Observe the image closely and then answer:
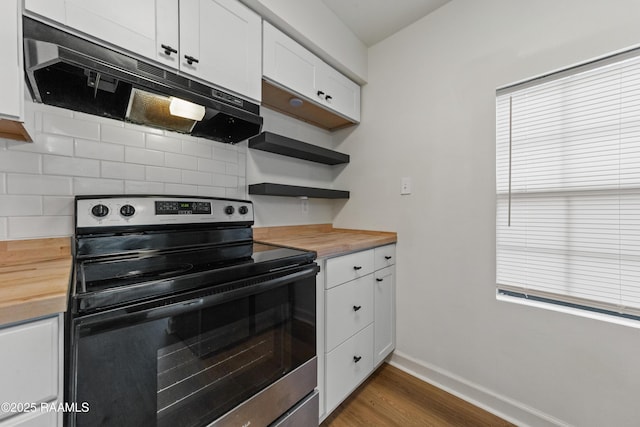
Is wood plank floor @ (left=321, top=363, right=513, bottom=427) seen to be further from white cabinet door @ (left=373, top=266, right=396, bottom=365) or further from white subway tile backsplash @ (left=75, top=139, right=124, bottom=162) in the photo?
white subway tile backsplash @ (left=75, top=139, right=124, bottom=162)

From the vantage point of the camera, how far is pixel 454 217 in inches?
64.2

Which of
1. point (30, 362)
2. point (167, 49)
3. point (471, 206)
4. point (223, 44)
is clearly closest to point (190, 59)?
point (167, 49)

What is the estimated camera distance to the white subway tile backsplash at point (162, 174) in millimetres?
1298

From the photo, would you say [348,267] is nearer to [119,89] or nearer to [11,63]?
[119,89]

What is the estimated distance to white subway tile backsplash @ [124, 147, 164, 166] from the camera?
48.6 inches

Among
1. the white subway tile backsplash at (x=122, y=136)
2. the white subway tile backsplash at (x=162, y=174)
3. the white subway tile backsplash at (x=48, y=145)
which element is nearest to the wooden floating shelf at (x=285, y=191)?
the white subway tile backsplash at (x=162, y=174)

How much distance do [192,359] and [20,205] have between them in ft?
3.06

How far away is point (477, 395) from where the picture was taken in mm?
1507

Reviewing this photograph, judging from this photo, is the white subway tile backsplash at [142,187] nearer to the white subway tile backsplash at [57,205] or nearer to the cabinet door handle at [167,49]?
the white subway tile backsplash at [57,205]

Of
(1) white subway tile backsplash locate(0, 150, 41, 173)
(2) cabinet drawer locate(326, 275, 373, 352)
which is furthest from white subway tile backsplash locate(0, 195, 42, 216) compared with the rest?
(2) cabinet drawer locate(326, 275, 373, 352)

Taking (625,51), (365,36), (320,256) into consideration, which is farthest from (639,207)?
(365,36)

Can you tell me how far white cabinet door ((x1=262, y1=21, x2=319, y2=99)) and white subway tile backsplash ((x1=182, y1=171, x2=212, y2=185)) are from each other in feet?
2.24

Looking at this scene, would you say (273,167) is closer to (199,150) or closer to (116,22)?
(199,150)

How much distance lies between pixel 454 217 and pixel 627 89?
0.93 meters
